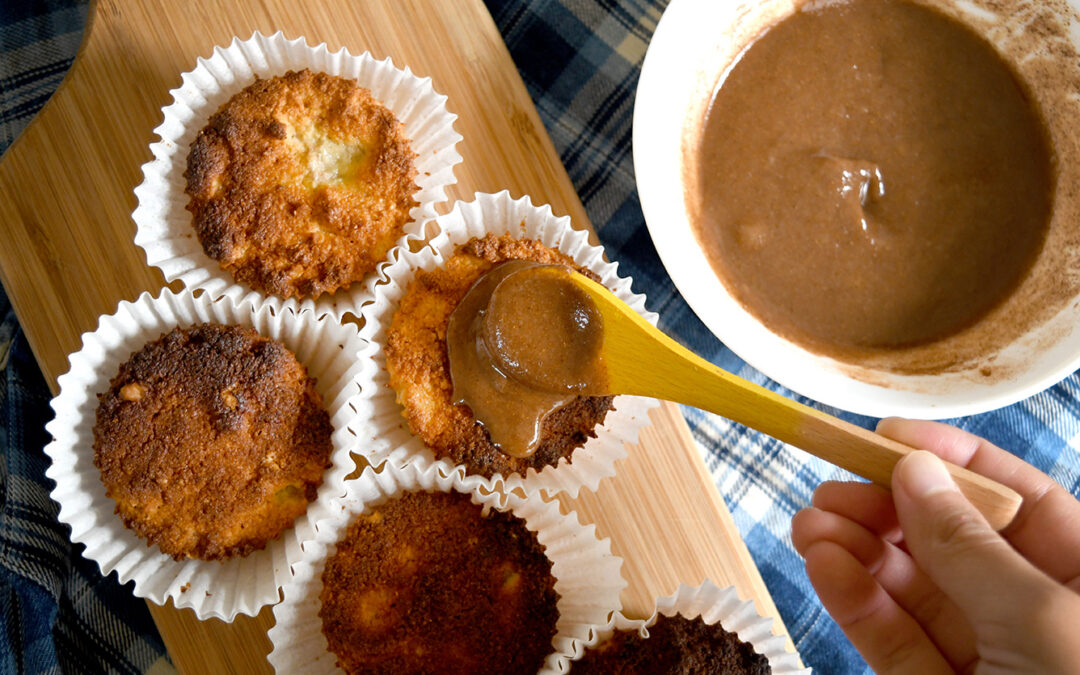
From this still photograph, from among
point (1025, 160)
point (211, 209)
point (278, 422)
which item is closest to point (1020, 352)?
point (1025, 160)

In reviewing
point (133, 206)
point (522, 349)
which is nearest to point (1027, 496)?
point (522, 349)

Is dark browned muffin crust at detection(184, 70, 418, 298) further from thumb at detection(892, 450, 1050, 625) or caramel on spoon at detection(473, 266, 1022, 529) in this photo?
thumb at detection(892, 450, 1050, 625)

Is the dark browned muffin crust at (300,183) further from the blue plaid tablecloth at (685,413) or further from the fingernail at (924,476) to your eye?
the fingernail at (924,476)

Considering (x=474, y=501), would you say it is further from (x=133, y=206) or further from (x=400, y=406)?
(x=133, y=206)

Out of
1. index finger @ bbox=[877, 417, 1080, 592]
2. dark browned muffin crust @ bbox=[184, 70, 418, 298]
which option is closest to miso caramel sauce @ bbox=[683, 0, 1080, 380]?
index finger @ bbox=[877, 417, 1080, 592]

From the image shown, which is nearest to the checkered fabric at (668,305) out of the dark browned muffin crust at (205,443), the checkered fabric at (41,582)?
the dark browned muffin crust at (205,443)

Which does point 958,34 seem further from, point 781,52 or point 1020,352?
point 1020,352
